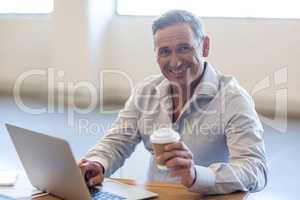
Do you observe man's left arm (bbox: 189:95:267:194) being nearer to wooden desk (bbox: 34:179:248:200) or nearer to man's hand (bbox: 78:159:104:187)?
wooden desk (bbox: 34:179:248:200)

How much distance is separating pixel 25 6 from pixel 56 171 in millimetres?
5529

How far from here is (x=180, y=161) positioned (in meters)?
1.58

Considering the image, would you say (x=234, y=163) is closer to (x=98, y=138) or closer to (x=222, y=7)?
(x=98, y=138)

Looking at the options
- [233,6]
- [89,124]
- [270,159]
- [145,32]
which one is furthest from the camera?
[145,32]

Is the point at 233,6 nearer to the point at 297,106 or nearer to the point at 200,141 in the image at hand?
the point at 297,106

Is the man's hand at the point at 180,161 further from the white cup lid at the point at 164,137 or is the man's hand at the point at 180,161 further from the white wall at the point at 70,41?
the white wall at the point at 70,41

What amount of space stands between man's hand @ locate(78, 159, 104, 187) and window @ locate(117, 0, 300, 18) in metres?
3.80

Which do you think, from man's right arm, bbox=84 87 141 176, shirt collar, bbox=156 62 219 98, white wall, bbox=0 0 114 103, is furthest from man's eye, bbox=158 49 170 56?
white wall, bbox=0 0 114 103

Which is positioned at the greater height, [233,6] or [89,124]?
[233,6]

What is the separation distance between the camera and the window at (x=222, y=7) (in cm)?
537

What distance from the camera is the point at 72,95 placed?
604cm

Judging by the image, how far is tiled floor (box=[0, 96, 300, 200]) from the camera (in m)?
3.58

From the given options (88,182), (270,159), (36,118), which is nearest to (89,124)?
(36,118)

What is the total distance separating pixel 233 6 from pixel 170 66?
3.68m
